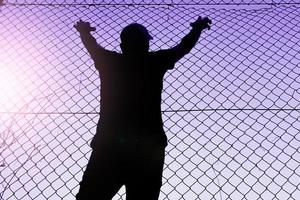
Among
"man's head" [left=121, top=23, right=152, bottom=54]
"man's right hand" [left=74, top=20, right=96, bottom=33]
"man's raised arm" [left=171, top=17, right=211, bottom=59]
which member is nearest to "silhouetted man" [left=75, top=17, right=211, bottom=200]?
"man's head" [left=121, top=23, right=152, bottom=54]

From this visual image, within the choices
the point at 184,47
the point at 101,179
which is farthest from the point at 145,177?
the point at 184,47

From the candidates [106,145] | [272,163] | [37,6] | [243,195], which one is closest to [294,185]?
[272,163]

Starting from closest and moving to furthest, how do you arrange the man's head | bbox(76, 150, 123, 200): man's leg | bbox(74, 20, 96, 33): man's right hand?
1. bbox(76, 150, 123, 200): man's leg
2. the man's head
3. bbox(74, 20, 96, 33): man's right hand

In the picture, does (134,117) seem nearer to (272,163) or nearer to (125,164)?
(125,164)

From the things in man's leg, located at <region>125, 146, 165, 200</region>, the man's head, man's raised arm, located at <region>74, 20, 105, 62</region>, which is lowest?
man's leg, located at <region>125, 146, 165, 200</region>

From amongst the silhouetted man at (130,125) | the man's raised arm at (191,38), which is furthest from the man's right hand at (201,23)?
the silhouetted man at (130,125)

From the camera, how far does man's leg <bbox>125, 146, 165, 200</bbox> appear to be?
240 cm

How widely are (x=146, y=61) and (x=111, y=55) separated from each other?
0.26m

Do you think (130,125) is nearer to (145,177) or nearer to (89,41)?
(145,177)

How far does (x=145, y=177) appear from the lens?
2.42 metres

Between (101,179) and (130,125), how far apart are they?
1.27 feet

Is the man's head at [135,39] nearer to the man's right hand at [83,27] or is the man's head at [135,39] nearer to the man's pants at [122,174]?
the man's right hand at [83,27]

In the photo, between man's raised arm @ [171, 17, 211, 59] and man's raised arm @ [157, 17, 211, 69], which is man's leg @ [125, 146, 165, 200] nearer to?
man's raised arm @ [157, 17, 211, 69]

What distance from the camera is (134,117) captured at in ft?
8.23
